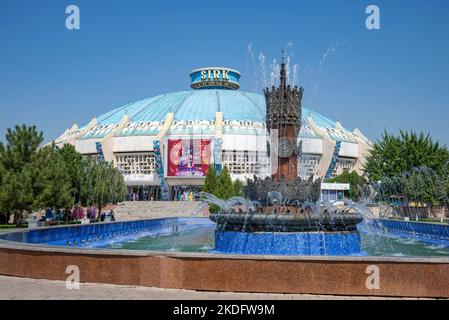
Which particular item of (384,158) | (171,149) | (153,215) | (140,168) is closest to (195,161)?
(171,149)

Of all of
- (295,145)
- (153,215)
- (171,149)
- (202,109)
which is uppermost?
(202,109)

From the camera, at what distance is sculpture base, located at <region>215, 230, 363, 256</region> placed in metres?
12.4

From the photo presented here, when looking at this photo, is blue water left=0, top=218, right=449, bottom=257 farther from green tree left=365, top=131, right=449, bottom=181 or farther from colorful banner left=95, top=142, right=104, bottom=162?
colorful banner left=95, top=142, right=104, bottom=162

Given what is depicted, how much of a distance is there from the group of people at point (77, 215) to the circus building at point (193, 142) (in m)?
23.1

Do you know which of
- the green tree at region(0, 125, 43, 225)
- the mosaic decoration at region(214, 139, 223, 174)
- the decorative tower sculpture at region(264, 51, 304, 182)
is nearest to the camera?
the decorative tower sculpture at region(264, 51, 304, 182)

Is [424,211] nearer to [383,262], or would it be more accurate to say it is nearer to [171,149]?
[171,149]

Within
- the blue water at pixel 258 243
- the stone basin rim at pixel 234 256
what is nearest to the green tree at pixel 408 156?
the blue water at pixel 258 243

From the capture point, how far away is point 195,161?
55.7 m

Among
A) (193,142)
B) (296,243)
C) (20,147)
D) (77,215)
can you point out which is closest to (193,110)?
(193,142)

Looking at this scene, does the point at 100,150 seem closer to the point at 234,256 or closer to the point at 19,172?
the point at 19,172

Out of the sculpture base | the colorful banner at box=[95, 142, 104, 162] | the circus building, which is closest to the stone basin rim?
the sculpture base

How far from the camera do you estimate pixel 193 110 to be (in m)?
65.9
